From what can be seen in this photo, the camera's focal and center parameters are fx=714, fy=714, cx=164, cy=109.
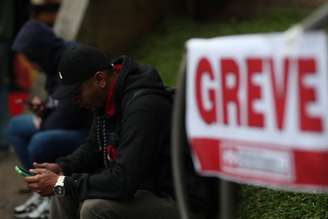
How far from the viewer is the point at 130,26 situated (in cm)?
775

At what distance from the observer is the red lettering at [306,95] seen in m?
2.11

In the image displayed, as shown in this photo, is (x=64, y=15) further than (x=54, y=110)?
Yes

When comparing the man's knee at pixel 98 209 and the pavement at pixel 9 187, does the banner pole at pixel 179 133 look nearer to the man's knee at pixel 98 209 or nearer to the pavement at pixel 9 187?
the man's knee at pixel 98 209

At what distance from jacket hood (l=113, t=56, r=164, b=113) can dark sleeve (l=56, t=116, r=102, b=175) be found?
1.39 ft

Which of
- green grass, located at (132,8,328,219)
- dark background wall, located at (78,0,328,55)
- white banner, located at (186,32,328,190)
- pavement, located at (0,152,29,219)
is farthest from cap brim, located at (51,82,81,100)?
dark background wall, located at (78,0,328,55)

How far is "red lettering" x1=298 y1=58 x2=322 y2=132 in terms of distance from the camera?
2109 mm

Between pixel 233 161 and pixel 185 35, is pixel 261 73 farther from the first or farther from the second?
pixel 185 35

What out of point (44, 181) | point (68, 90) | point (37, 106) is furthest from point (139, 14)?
point (44, 181)

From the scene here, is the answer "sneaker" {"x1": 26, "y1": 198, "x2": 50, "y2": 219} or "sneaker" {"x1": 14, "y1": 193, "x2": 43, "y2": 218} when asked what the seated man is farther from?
"sneaker" {"x1": 14, "y1": 193, "x2": 43, "y2": 218}

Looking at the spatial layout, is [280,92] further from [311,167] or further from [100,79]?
[100,79]

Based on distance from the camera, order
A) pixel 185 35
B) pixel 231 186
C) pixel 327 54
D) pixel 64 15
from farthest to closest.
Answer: pixel 185 35
pixel 64 15
pixel 231 186
pixel 327 54

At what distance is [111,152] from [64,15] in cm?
371

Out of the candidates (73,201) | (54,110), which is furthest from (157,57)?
(73,201)

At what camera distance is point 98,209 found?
3328 millimetres
